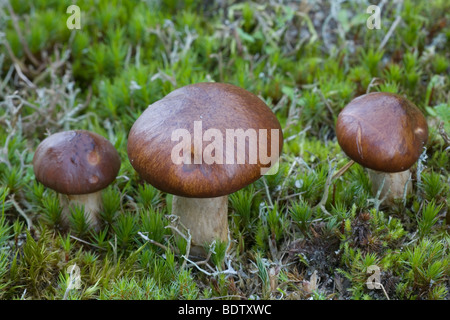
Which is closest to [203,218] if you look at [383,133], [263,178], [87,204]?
[263,178]

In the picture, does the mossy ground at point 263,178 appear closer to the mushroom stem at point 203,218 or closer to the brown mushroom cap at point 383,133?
the mushroom stem at point 203,218

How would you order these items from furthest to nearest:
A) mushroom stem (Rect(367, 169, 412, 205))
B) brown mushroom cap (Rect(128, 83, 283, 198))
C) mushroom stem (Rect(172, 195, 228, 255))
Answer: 1. mushroom stem (Rect(367, 169, 412, 205))
2. mushroom stem (Rect(172, 195, 228, 255))
3. brown mushroom cap (Rect(128, 83, 283, 198))

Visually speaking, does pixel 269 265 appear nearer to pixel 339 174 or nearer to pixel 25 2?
pixel 339 174

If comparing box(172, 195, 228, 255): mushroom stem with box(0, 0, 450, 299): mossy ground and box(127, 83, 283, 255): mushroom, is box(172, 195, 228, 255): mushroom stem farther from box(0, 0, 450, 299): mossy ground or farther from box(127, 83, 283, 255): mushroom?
box(127, 83, 283, 255): mushroom

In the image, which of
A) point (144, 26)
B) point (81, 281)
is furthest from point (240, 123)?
point (144, 26)

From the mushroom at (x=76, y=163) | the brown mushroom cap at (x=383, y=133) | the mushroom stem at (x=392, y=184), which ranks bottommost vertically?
the mushroom stem at (x=392, y=184)

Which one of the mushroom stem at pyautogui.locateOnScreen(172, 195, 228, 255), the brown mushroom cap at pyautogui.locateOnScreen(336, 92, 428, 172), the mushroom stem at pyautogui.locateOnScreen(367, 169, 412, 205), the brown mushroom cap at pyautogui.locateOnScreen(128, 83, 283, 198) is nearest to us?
the brown mushroom cap at pyautogui.locateOnScreen(128, 83, 283, 198)

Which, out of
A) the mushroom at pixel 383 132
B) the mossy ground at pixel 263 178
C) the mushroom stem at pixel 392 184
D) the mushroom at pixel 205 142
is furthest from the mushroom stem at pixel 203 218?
the mushroom stem at pixel 392 184

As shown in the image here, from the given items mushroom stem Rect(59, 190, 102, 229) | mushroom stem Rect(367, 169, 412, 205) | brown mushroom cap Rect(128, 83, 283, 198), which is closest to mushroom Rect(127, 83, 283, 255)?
brown mushroom cap Rect(128, 83, 283, 198)
